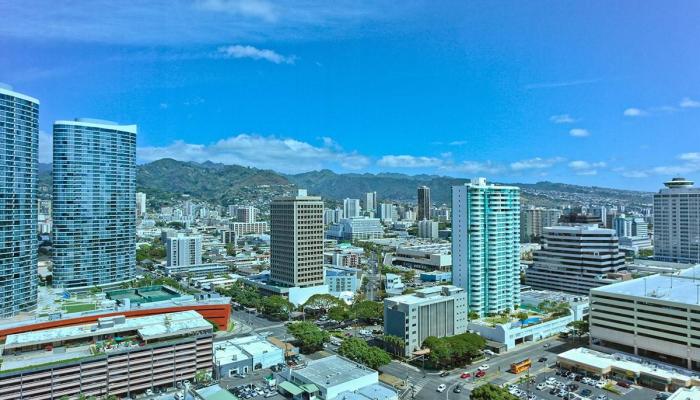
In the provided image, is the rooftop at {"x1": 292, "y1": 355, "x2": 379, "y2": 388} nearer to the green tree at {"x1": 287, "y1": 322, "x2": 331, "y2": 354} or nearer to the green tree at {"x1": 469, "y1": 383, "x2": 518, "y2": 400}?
the green tree at {"x1": 287, "y1": 322, "x2": 331, "y2": 354}

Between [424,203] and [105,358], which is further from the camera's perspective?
[424,203]

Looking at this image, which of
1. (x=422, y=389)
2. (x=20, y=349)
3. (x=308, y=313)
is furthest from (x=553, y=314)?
(x=20, y=349)

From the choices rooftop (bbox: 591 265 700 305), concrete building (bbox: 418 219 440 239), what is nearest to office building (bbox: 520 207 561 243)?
concrete building (bbox: 418 219 440 239)

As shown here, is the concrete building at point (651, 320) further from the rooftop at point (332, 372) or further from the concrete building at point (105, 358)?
the concrete building at point (105, 358)

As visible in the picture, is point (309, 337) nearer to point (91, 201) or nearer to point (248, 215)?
point (91, 201)

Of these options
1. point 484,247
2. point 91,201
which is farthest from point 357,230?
point 484,247

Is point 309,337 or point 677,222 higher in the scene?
point 677,222

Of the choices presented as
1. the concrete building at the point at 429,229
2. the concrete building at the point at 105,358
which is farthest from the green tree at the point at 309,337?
the concrete building at the point at 429,229

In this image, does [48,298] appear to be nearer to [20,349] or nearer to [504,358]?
[20,349]
